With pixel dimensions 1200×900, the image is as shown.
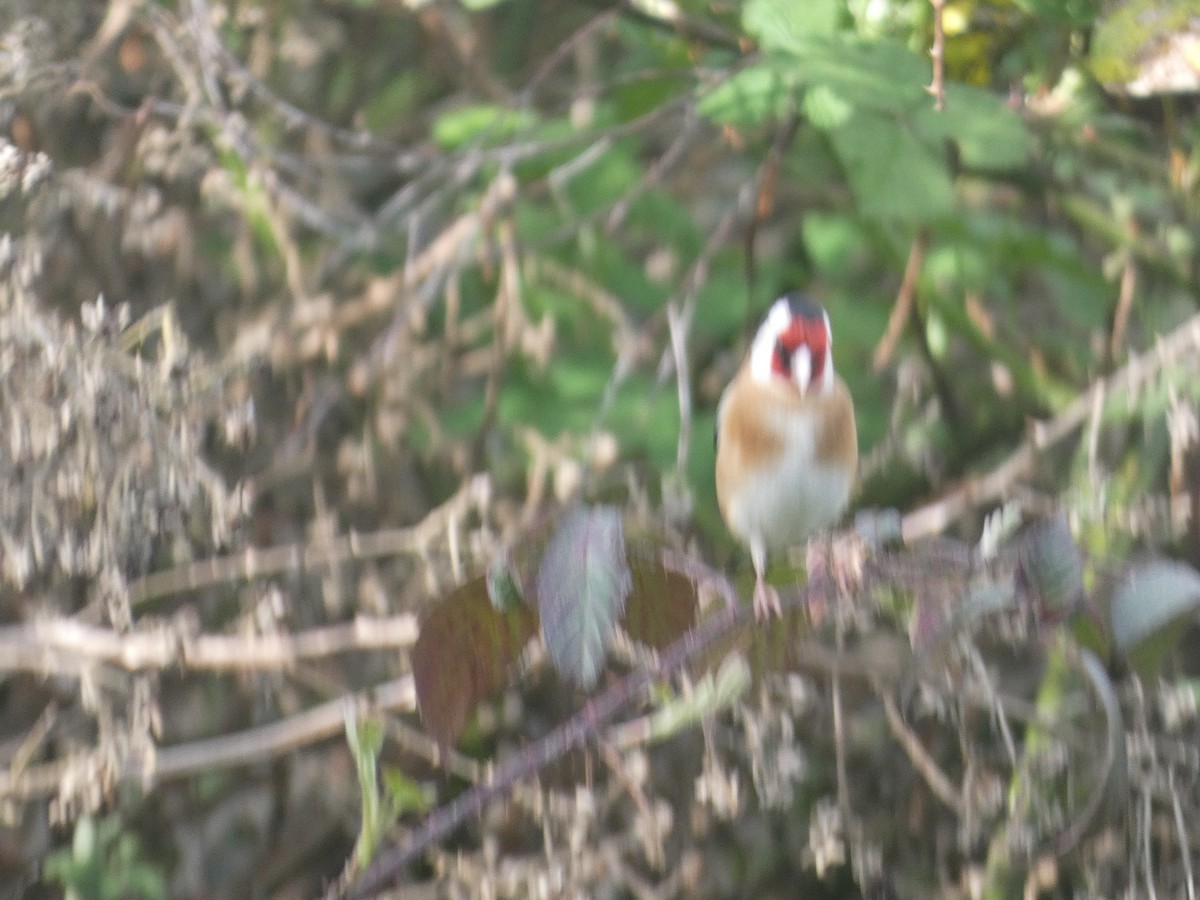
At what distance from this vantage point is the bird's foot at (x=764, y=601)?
1039 mm

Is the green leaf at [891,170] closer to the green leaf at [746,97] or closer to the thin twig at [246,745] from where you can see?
the green leaf at [746,97]

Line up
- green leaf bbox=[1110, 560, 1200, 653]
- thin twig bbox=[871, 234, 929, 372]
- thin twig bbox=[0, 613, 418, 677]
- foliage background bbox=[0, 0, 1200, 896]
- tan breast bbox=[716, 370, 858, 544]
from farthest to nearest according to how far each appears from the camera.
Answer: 1. thin twig bbox=[871, 234, 929, 372]
2. tan breast bbox=[716, 370, 858, 544]
3. foliage background bbox=[0, 0, 1200, 896]
4. thin twig bbox=[0, 613, 418, 677]
5. green leaf bbox=[1110, 560, 1200, 653]

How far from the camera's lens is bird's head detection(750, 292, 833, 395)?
1.79m

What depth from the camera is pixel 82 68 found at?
192 cm

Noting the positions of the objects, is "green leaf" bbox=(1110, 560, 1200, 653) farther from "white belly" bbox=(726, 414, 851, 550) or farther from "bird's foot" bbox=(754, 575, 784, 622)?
"white belly" bbox=(726, 414, 851, 550)

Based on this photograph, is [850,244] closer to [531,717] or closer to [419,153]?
[419,153]

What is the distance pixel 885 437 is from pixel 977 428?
0.22 m

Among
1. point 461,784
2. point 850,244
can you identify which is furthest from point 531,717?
point 850,244

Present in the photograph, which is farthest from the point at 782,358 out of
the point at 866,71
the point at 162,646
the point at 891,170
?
the point at 162,646

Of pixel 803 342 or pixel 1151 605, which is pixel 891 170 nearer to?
pixel 803 342

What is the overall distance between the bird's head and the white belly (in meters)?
0.06

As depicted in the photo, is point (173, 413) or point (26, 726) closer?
point (173, 413)

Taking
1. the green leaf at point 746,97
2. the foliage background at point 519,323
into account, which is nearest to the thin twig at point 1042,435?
the foliage background at point 519,323

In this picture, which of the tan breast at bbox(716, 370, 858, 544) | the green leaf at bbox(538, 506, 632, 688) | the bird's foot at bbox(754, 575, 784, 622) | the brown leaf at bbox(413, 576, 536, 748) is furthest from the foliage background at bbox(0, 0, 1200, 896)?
the green leaf at bbox(538, 506, 632, 688)
